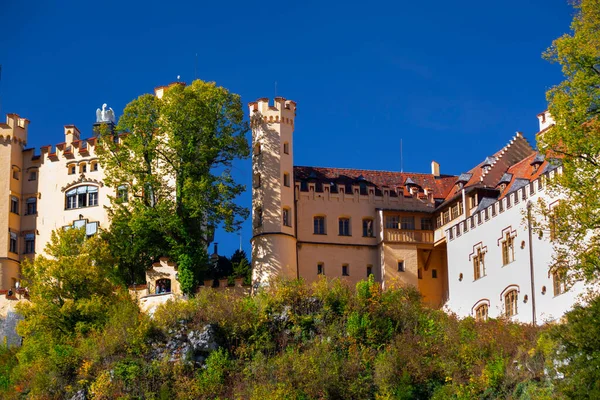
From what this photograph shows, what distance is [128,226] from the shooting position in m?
69.9

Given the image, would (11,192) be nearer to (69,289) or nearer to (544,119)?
(69,289)

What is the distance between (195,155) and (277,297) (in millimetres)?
12658

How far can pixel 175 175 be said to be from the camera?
70.9m

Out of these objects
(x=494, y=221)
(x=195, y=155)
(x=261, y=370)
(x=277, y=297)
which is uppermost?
(x=195, y=155)

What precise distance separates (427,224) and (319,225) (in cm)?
691

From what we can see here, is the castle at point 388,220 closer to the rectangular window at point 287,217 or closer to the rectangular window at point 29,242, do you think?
the rectangular window at point 287,217

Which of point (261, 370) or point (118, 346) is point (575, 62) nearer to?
point (261, 370)

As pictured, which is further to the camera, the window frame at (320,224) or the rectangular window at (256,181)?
the window frame at (320,224)

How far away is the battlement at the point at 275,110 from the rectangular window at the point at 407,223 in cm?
925

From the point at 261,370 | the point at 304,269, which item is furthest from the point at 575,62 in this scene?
the point at 304,269

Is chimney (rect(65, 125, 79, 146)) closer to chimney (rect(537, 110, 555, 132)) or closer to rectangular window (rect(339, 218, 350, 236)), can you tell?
rectangular window (rect(339, 218, 350, 236))

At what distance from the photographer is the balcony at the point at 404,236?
245 feet

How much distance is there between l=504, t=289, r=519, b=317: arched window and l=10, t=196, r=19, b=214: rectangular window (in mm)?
31206

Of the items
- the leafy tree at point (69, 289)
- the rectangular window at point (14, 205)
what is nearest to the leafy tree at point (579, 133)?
the leafy tree at point (69, 289)
